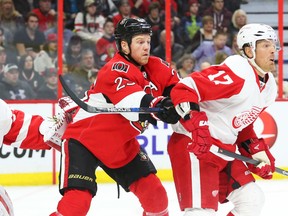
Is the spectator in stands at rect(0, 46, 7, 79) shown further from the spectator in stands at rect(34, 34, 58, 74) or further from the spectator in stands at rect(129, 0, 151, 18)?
the spectator in stands at rect(129, 0, 151, 18)

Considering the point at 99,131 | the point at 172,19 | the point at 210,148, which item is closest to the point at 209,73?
the point at 210,148

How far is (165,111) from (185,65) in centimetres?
345

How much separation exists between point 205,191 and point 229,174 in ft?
0.57

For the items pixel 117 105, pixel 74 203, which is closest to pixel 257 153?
pixel 117 105

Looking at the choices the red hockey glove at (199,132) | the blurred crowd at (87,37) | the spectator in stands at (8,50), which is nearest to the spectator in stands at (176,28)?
the blurred crowd at (87,37)

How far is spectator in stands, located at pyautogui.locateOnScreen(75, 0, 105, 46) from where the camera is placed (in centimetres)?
650

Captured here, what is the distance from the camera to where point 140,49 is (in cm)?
329

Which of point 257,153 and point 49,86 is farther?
point 49,86

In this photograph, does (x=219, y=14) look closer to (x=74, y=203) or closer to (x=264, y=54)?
(x=264, y=54)

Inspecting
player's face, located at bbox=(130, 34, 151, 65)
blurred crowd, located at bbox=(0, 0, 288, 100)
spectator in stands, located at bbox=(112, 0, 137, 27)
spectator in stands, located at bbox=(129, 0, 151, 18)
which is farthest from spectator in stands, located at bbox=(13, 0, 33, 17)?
player's face, located at bbox=(130, 34, 151, 65)

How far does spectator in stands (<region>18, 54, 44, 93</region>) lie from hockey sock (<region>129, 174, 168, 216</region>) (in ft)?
9.60

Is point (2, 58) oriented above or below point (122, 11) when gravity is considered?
below

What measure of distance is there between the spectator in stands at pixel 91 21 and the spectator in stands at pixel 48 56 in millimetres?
285

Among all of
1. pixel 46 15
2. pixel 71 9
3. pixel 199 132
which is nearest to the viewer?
pixel 199 132
